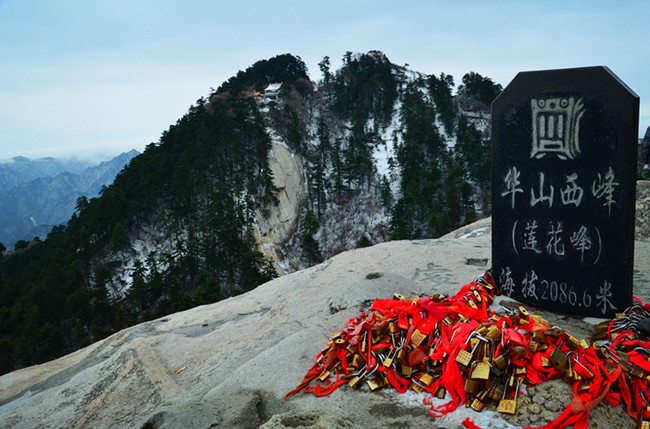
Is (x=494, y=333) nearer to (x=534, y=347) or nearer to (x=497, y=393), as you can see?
(x=534, y=347)

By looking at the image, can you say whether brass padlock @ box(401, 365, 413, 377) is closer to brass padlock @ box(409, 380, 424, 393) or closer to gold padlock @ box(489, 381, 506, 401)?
brass padlock @ box(409, 380, 424, 393)

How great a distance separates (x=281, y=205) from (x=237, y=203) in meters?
5.06

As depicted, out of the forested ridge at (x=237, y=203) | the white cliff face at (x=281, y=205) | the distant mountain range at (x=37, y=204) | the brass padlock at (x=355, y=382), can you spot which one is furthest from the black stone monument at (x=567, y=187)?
the distant mountain range at (x=37, y=204)

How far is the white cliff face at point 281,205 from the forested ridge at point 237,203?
69cm

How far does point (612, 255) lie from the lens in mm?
3512

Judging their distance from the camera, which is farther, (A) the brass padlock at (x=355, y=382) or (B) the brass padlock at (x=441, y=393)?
(A) the brass padlock at (x=355, y=382)

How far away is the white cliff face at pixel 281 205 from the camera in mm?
33078

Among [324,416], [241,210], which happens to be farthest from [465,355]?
[241,210]

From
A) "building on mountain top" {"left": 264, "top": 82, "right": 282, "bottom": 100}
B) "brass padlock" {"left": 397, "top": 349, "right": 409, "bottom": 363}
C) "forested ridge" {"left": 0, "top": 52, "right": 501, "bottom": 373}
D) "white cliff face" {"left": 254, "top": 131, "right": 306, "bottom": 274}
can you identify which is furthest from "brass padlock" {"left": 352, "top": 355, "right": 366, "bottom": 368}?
"building on mountain top" {"left": 264, "top": 82, "right": 282, "bottom": 100}

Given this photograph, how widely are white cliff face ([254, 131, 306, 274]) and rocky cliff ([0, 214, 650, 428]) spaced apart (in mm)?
25188

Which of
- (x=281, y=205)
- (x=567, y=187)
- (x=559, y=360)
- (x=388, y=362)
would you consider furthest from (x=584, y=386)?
(x=281, y=205)

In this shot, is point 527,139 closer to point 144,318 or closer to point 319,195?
point 144,318

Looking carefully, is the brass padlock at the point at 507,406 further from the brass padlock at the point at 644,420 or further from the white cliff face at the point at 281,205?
the white cliff face at the point at 281,205

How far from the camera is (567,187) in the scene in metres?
3.64
